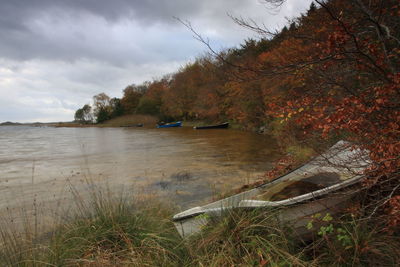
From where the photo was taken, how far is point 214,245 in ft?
9.04

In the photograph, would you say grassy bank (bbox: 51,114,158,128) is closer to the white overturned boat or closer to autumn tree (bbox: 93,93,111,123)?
autumn tree (bbox: 93,93,111,123)

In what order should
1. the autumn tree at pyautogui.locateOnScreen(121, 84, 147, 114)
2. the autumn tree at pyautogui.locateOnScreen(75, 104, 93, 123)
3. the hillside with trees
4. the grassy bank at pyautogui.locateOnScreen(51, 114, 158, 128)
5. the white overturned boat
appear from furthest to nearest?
the autumn tree at pyautogui.locateOnScreen(75, 104, 93, 123) → the autumn tree at pyautogui.locateOnScreen(121, 84, 147, 114) → the grassy bank at pyautogui.locateOnScreen(51, 114, 158, 128) → the white overturned boat → the hillside with trees

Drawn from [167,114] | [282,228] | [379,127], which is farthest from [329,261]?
[167,114]

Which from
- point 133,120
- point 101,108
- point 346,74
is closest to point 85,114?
point 101,108

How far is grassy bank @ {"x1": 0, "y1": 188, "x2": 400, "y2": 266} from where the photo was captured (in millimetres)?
2455

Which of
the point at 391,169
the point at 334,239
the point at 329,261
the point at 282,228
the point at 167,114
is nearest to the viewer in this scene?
the point at 391,169

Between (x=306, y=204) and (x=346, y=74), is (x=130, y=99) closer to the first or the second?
(x=346, y=74)

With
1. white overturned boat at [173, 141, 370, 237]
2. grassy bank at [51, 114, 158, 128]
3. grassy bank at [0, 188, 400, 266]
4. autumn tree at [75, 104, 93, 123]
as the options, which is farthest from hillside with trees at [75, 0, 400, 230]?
autumn tree at [75, 104, 93, 123]

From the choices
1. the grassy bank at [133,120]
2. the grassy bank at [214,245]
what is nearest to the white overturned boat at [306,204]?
the grassy bank at [214,245]

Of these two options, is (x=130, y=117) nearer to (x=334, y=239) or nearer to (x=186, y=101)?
(x=186, y=101)

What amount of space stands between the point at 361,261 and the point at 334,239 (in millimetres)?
308

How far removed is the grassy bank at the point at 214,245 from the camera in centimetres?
246

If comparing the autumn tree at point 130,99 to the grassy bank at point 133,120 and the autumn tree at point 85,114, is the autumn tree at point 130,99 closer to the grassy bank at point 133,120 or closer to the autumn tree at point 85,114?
the grassy bank at point 133,120

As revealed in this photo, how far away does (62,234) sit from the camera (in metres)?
3.12
